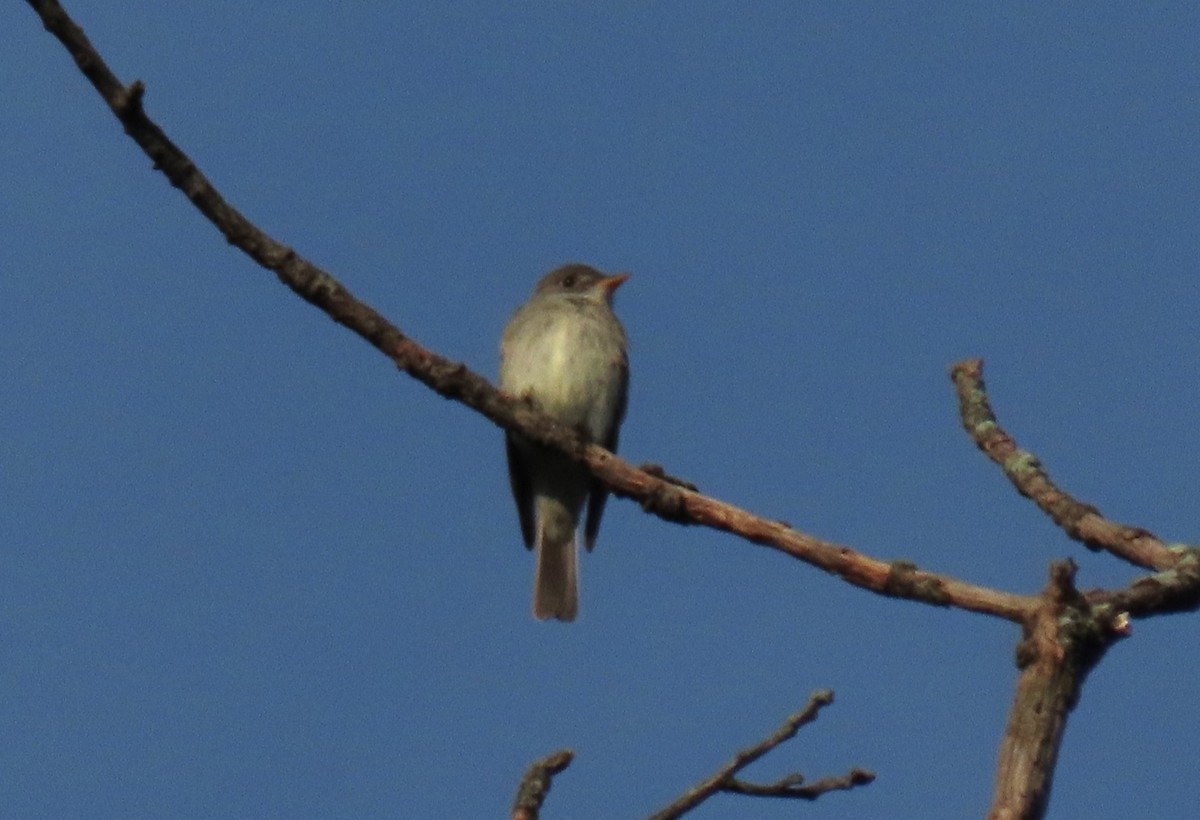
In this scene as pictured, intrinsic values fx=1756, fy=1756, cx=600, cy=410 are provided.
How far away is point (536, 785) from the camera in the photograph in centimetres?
403

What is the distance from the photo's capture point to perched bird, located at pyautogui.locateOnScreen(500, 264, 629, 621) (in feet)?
37.9

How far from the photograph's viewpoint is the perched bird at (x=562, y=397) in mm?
11539

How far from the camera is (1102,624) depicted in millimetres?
4000

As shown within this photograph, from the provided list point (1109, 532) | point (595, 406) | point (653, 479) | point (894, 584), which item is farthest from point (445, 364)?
point (595, 406)

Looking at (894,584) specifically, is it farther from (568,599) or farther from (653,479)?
(568,599)

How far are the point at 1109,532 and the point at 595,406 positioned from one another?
6.48 metres

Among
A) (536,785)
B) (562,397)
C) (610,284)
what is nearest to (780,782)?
(536,785)

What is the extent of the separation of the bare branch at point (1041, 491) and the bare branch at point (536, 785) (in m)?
1.82

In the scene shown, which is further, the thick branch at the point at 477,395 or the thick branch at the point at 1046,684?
the thick branch at the point at 477,395

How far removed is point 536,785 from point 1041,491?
233 centimetres

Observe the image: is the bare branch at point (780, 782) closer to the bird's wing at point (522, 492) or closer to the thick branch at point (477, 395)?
the thick branch at point (477, 395)

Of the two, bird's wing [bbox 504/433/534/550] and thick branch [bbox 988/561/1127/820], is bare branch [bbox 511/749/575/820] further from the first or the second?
bird's wing [bbox 504/433/534/550]

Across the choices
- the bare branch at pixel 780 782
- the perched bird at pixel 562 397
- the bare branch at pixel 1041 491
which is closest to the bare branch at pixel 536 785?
the bare branch at pixel 780 782

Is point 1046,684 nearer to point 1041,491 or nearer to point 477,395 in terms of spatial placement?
point 1041,491
